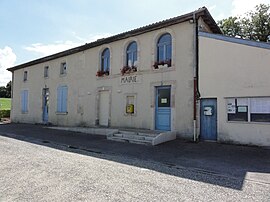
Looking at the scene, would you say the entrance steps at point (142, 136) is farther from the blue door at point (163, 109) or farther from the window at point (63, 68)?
the window at point (63, 68)

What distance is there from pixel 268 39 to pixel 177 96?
1314 cm

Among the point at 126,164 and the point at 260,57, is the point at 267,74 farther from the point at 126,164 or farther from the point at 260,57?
the point at 126,164

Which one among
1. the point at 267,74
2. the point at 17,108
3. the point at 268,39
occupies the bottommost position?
the point at 17,108

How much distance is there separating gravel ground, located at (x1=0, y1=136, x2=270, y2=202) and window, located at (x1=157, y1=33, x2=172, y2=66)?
6267mm

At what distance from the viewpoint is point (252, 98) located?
911 centimetres

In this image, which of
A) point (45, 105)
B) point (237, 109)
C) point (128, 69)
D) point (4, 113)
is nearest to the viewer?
point (237, 109)

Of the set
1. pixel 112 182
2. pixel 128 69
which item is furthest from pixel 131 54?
pixel 112 182

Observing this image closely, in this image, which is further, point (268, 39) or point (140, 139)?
point (268, 39)

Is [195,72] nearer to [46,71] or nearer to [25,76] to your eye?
[46,71]

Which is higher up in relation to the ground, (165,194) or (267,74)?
(267,74)

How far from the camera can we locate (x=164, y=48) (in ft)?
38.3

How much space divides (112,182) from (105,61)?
1066cm

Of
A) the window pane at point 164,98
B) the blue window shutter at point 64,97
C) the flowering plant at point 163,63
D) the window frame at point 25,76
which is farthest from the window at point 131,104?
the window frame at point 25,76

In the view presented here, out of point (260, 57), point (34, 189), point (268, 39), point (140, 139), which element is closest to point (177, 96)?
point (140, 139)
